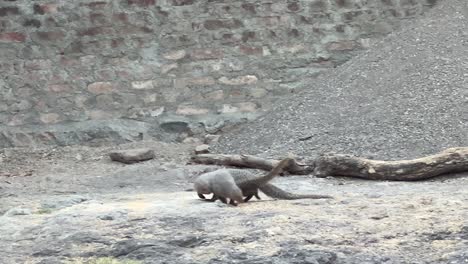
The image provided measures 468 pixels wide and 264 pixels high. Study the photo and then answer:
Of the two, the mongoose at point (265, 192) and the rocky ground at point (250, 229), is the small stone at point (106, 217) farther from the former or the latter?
the mongoose at point (265, 192)

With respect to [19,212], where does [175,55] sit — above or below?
above

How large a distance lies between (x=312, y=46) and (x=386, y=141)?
6.47 ft

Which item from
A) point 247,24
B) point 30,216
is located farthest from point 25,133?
point 30,216

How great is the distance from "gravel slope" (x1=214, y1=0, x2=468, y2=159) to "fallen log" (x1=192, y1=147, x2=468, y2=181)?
0.66m

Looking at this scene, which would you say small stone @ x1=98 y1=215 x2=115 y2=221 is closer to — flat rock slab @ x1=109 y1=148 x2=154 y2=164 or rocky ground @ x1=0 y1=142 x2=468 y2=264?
rocky ground @ x1=0 y1=142 x2=468 y2=264

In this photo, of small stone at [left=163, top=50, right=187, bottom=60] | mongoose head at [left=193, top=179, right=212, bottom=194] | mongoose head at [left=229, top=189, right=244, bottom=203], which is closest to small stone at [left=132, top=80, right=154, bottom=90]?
small stone at [left=163, top=50, right=187, bottom=60]

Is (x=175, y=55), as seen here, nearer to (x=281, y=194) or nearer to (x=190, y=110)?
(x=190, y=110)

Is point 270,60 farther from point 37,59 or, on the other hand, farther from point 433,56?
point 37,59

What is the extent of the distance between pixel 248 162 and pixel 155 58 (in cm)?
201

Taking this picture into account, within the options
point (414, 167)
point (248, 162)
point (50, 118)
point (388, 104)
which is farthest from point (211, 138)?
point (414, 167)

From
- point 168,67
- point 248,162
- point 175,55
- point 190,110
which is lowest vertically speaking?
point 248,162

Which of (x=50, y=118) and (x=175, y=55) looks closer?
(x=50, y=118)

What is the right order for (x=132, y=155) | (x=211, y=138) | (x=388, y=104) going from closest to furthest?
1. (x=388, y=104)
2. (x=132, y=155)
3. (x=211, y=138)

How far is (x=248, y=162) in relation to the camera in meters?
6.64
